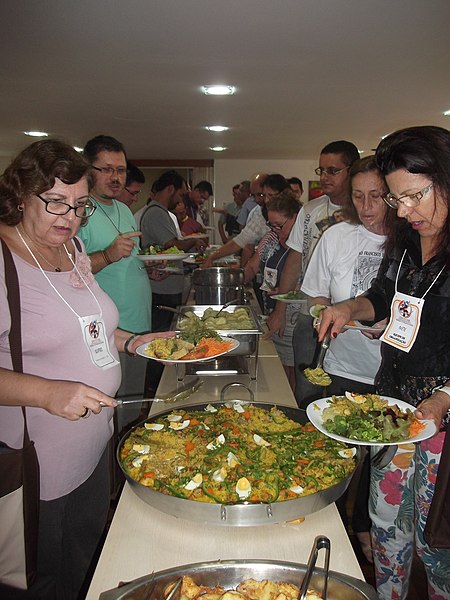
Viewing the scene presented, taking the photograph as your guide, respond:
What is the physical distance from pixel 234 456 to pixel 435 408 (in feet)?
1.63

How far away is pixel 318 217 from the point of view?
108 inches

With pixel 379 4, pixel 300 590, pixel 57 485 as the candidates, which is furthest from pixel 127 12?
pixel 300 590

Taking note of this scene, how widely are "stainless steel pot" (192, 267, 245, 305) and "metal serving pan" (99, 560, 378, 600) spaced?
2.15 metres

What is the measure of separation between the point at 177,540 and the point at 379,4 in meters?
2.59

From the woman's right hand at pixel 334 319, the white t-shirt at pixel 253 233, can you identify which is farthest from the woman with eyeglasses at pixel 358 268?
the white t-shirt at pixel 253 233

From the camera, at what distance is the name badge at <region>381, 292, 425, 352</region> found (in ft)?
4.59

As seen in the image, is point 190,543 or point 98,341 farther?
point 98,341

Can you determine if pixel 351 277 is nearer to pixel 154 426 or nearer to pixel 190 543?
pixel 154 426

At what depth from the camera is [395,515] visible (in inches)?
59.7

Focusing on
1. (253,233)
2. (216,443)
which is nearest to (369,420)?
(216,443)

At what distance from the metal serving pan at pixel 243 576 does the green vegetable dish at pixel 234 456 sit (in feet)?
0.67

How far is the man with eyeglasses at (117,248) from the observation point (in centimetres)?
218

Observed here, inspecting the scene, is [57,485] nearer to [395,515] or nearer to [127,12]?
[395,515]

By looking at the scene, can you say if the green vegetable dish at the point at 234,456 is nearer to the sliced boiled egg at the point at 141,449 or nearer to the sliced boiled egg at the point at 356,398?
the sliced boiled egg at the point at 141,449
